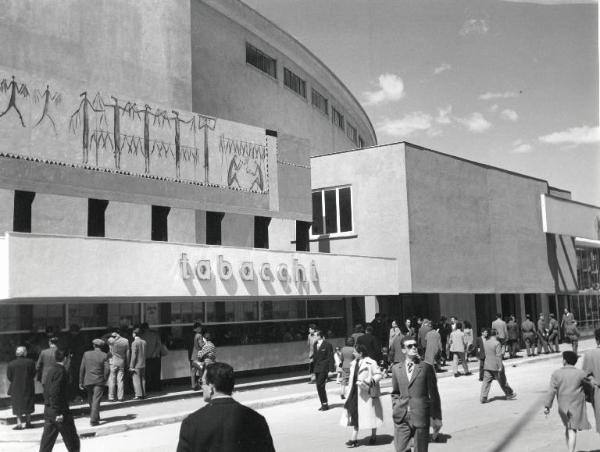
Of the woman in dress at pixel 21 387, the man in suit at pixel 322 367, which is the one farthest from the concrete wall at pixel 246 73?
the woman in dress at pixel 21 387

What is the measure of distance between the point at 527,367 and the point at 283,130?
21.1 meters

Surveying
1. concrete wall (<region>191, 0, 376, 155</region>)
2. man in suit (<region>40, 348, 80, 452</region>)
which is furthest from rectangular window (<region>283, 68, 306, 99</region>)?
man in suit (<region>40, 348, 80, 452</region>)

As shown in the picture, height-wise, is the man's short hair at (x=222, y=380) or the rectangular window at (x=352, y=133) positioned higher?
the rectangular window at (x=352, y=133)

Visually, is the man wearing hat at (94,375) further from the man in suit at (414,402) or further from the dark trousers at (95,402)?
the man in suit at (414,402)

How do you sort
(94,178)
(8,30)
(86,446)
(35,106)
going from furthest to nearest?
(8,30)
(94,178)
(35,106)
(86,446)

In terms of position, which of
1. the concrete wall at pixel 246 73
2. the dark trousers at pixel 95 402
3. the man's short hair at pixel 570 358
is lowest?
the dark trousers at pixel 95 402

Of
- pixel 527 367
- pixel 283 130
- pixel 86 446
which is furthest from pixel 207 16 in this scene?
pixel 86 446

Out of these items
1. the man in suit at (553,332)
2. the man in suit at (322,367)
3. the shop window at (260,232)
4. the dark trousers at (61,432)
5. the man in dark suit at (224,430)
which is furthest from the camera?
the man in suit at (553,332)

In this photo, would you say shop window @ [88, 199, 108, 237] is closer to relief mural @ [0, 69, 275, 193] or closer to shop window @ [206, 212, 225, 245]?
relief mural @ [0, 69, 275, 193]

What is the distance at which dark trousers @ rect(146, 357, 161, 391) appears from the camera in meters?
21.4

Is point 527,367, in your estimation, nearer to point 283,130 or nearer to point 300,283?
point 300,283

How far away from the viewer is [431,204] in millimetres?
32531

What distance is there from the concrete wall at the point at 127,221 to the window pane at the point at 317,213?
7349 millimetres

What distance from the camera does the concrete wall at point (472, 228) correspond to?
3180 centimetres
